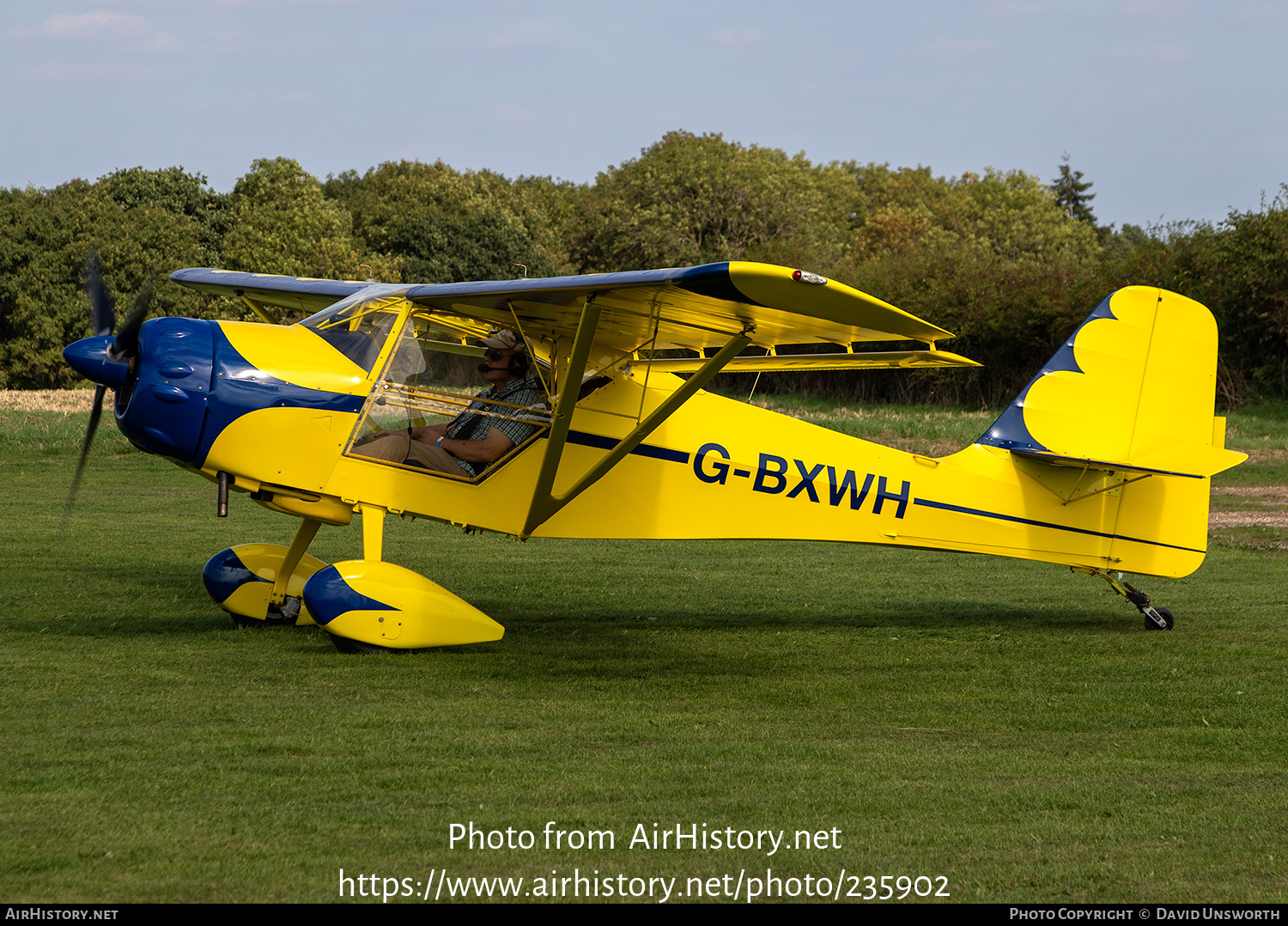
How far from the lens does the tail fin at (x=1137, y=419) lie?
31.5 feet

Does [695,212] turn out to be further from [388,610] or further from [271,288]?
[388,610]

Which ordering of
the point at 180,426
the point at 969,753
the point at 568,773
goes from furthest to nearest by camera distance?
the point at 180,426 < the point at 969,753 < the point at 568,773

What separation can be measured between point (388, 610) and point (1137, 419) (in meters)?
6.47

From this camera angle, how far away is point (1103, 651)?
893 centimetres

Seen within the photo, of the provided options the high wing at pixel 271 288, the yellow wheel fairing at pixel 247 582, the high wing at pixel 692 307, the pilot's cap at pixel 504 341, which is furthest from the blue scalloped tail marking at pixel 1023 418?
the yellow wheel fairing at pixel 247 582

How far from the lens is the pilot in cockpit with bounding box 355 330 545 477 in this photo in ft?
27.1

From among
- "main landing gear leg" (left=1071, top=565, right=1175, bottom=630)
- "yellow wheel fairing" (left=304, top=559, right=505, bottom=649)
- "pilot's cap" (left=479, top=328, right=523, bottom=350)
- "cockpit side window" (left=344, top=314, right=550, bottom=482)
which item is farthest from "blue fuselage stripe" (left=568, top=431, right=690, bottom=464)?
"main landing gear leg" (left=1071, top=565, right=1175, bottom=630)

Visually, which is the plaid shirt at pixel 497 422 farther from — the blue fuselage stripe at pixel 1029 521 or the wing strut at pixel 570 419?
the blue fuselage stripe at pixel 1029 521

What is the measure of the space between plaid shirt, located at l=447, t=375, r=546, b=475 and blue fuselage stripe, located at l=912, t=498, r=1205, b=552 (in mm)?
3295

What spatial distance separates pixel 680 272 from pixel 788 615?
488 centimetres

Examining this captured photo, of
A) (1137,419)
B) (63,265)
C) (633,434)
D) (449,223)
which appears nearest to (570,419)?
(633,434)

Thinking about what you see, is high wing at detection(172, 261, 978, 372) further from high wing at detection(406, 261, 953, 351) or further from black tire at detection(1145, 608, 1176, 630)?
black tire at detection(1145, 608, 1176, 630)

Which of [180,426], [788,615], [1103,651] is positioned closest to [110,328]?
[180,426]
